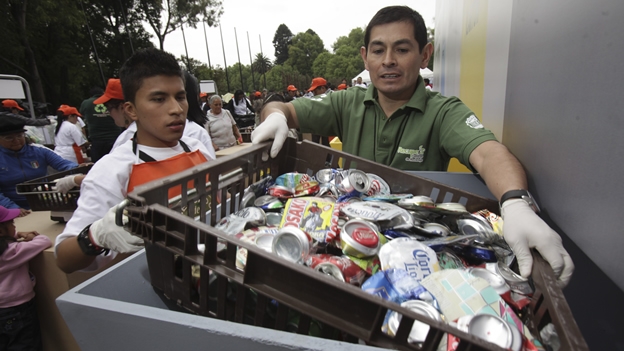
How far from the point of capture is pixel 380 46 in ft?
6.84

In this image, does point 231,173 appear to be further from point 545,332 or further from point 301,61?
point 301,61

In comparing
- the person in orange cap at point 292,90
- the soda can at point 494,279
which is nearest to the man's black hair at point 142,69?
the soda can at point 494,279

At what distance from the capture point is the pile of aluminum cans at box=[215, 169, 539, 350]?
95 cm

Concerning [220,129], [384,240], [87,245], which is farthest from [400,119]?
[220,129]

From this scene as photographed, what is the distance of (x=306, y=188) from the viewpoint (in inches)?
64.7

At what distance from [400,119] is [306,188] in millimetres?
862

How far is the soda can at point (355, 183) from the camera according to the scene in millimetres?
1605

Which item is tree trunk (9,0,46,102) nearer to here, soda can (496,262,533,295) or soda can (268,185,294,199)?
soda can (268,185,294,199)

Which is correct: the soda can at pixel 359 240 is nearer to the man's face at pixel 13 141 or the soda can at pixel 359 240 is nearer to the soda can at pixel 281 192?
the soda can at pixel 281 192

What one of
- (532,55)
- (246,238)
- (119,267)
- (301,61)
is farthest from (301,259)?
(301,61)

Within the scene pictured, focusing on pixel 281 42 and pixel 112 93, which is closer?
pixel 112 93

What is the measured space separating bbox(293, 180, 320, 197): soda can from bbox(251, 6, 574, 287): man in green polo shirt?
0.91ft

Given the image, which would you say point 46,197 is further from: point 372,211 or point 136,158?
point 372,211

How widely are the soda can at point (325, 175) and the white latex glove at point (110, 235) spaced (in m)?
0.90
